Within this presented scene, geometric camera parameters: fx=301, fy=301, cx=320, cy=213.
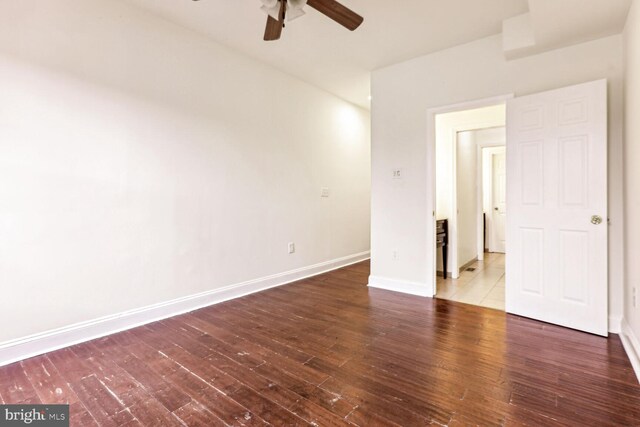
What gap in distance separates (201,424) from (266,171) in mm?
2778

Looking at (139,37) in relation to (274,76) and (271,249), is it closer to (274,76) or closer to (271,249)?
(274,76)

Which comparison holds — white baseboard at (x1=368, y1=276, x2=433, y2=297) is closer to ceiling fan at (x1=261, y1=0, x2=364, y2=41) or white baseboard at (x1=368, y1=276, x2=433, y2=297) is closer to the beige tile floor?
the beige tile floor

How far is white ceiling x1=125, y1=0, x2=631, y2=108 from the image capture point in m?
2.33

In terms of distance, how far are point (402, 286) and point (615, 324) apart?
6.12 ft

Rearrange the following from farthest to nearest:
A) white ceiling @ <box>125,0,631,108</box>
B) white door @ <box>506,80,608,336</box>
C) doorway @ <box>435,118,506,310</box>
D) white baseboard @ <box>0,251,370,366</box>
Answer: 1. doorway @ <box>435,118,506,310</box>
2. white door @ <box>506,80,608,336</box>
3. white ceiling @ <box>125,0,631,108</box>
4. white baseboard @ <box>0,251,370,366</box>

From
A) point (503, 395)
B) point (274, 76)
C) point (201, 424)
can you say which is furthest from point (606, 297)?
point (274, 76)

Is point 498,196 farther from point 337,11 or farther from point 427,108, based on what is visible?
point 337,11

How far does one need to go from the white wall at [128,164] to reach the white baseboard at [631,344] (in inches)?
129

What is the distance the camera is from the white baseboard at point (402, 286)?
138 inches

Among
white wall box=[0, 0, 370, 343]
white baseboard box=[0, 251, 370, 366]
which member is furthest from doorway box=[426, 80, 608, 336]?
white baseboard box=[0, 251, 370, 366]

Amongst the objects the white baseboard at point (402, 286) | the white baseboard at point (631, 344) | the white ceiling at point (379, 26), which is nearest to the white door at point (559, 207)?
the white baseboard at point (631, 344)

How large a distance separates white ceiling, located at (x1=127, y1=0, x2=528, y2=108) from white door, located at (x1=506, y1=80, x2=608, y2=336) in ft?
2.83

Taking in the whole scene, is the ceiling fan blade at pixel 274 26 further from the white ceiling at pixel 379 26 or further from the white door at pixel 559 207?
the white door at pixel 559 207

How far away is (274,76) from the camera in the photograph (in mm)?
3852
